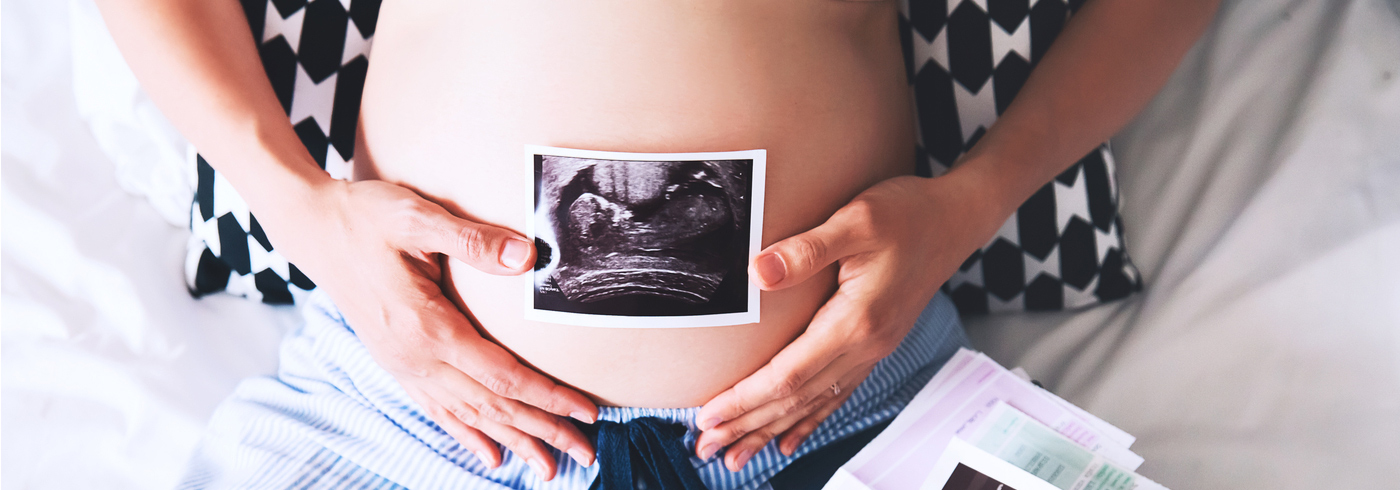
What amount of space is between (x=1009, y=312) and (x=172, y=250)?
119 cm

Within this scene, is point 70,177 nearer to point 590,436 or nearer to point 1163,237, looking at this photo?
point 590,436

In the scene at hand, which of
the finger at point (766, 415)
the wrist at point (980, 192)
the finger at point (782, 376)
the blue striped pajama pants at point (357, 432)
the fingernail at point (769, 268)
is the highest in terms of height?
the wrist at point (980, 192)

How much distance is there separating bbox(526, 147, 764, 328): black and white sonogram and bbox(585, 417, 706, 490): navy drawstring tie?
0.44ft

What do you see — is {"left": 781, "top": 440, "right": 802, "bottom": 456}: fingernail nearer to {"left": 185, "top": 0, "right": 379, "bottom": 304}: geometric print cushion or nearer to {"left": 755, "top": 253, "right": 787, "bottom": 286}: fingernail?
{"left": 755, "top": 253, "right": 787, "bottom": 286}: fingernail

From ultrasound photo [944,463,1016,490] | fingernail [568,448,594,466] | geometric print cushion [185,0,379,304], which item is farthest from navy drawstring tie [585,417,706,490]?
geometric print cushion [185,0,379,304]

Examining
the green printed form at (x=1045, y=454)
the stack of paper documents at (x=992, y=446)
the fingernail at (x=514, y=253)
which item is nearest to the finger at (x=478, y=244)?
the fingernail at (x=514, y=253)

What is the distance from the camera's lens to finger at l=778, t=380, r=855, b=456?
0.78 m

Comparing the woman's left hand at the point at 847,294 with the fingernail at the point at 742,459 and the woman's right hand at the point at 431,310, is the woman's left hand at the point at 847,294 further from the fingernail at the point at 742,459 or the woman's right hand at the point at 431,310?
Answer: the woman's right hand at the point at 431,310

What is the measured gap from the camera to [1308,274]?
0.92 meters

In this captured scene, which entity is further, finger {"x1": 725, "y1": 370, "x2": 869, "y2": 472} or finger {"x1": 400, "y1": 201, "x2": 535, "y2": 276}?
finger {"x1": 725, "y1": 370, "x2": 869, "y2": 472}

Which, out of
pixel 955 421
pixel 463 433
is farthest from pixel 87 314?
pixel 955 421

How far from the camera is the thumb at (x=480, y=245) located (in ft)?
2.07

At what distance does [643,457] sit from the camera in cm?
74

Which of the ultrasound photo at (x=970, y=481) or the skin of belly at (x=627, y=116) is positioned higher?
the skin of belly at (x=627, y=116)
